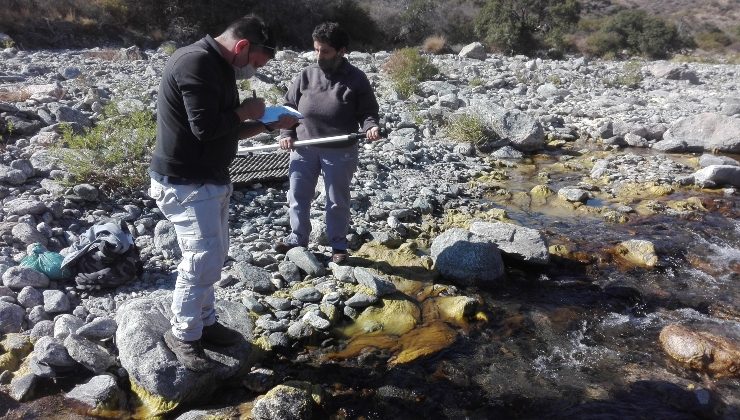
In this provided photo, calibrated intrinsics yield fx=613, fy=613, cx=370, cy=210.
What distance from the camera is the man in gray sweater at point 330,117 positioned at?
448cm

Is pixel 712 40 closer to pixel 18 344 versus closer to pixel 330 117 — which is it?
pixel 330 117

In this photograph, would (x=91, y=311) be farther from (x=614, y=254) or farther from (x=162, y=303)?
(x=614, y=254)

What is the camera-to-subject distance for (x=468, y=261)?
5.31m

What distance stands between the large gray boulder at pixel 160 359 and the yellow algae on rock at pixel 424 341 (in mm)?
1110

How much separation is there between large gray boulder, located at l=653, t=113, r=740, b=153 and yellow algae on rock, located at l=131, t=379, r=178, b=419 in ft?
29.0

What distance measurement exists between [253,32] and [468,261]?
9.70 ft

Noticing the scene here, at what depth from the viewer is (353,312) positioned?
472cm

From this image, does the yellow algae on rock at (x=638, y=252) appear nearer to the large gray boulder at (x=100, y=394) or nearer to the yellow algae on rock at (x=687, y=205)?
the yellow algae on rock at (x=687, y=205)

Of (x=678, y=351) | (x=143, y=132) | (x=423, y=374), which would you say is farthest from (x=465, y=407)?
(x=143, y=132)

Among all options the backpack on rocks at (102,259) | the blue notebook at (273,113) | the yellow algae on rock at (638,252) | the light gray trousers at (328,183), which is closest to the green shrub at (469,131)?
the yellow algae on rock at (638,252)

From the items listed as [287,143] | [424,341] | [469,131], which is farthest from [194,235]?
[469,131]

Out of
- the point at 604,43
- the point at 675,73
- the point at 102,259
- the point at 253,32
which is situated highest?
the point at 253,32

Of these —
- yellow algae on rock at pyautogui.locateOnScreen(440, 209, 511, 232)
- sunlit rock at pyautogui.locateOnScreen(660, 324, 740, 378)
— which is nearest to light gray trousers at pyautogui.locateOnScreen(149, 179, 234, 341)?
sunlit rock at pyautogui.locateOnScreen(660, 324, 740, 378)

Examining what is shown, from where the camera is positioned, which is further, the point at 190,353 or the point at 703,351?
the point at 703,351
